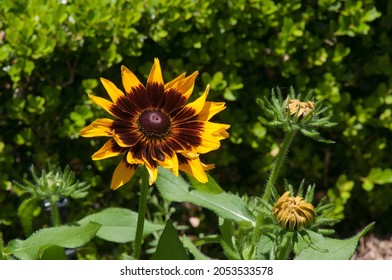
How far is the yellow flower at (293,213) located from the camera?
165cm

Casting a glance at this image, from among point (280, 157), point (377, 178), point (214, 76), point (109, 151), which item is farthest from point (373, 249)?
point (109, 151)

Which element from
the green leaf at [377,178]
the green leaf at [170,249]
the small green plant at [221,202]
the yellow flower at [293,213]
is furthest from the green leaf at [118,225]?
the green leaf at [377,178]

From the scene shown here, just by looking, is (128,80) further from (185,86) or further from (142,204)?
(142,204)

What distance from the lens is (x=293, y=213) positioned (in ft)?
5.40

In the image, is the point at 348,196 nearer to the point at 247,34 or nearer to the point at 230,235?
the point at 247,34

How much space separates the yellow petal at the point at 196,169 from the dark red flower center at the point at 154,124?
99mm

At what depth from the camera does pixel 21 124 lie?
275 cm

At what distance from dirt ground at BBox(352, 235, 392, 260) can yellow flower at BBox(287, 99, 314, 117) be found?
1670 mm

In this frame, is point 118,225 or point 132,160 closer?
point 132,160

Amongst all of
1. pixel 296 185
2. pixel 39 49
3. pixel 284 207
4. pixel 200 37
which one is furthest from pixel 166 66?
pixel 284 207

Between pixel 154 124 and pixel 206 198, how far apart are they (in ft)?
1.34

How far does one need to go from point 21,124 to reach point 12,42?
36 cm

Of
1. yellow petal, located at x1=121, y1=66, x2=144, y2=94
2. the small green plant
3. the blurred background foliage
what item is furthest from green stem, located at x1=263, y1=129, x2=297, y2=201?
the blurred background foliage

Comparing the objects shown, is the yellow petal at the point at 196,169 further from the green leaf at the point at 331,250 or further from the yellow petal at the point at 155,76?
the green leaf at the point at 331,250
